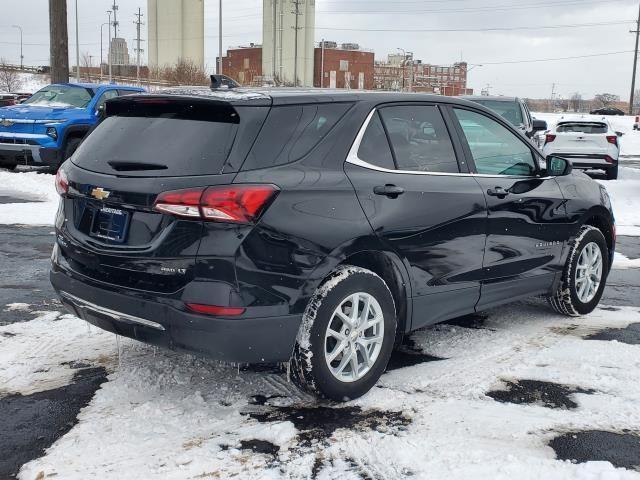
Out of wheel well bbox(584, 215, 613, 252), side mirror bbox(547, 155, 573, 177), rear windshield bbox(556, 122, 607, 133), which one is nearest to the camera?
side mirror bbox(547, 155, 573, 177)

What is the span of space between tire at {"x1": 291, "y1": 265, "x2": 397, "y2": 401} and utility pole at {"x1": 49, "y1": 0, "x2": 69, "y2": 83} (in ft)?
53.7

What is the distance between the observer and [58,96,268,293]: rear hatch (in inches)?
129

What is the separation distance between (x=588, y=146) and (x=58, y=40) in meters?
13.4

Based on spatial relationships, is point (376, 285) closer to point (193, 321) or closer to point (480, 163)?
point (193, 321)

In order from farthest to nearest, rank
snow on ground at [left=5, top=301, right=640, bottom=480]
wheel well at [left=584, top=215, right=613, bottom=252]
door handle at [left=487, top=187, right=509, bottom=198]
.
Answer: wheel well at [left=584, top=215, right=613, bottom=252] → door handle at [left=487, top=187, right=509, bottom=198] → snow on ground at [left=5, top=301, right=640, bottom=480]

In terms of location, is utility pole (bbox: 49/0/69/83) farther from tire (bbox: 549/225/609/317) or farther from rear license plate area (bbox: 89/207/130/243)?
rear license plate area (bbox: 89/207/130/243)

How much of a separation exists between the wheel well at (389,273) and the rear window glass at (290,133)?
24.7 inches

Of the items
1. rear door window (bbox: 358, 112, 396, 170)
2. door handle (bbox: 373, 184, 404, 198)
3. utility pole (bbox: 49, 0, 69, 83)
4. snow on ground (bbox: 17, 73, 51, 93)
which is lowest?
door handle (bbox: 373, 184, 404, 198)

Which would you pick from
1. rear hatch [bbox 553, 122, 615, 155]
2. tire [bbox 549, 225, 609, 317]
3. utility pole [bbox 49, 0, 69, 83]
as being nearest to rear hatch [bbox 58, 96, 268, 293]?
tire [bbox 549, 225, 609, 317]

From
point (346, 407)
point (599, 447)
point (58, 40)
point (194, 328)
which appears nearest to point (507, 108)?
point (58, 40)

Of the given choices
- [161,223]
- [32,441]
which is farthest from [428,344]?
[32,441]

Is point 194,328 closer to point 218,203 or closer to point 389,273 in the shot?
point 218,203

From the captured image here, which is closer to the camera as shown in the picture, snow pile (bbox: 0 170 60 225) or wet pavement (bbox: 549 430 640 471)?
wet pavement (bbox: 549 430 640 471)

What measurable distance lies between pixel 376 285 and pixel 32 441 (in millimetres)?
1849
